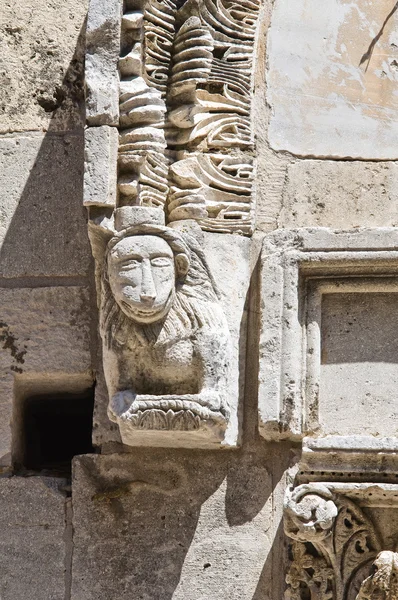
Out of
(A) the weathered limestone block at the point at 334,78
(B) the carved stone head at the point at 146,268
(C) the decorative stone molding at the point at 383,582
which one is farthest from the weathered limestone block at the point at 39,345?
(C) the decorative stone molding at the point at 383,582

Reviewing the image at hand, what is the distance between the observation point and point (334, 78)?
477 cm

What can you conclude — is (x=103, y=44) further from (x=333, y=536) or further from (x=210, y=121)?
(x=333, y=536)

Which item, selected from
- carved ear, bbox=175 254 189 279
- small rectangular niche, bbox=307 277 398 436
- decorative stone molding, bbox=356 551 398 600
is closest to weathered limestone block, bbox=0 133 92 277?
carved ear, bbox=175 254 189 279

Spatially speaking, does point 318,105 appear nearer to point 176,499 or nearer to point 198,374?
point 198,374

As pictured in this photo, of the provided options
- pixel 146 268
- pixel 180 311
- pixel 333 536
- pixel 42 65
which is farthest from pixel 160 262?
pixel 42 65

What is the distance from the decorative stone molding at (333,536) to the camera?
4164 mm

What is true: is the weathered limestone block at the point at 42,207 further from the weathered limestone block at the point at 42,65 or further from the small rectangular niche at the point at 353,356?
the small rectangular niche at the point at 353,356

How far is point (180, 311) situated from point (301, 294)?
15.6 inches

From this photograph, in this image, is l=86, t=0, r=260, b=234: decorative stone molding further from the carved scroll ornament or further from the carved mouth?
the carved mouth

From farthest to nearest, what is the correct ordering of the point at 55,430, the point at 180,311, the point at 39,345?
1. the point at 55,430
2. the point at 39,345
3. the point at 180,311

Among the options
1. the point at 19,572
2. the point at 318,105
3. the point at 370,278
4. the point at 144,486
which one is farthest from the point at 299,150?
the point at 19,572

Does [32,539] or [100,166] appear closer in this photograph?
[100,166]

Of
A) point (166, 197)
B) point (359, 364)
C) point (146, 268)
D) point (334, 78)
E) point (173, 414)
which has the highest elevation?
point (334, 78)

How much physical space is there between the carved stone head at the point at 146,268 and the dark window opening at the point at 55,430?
0.63m
